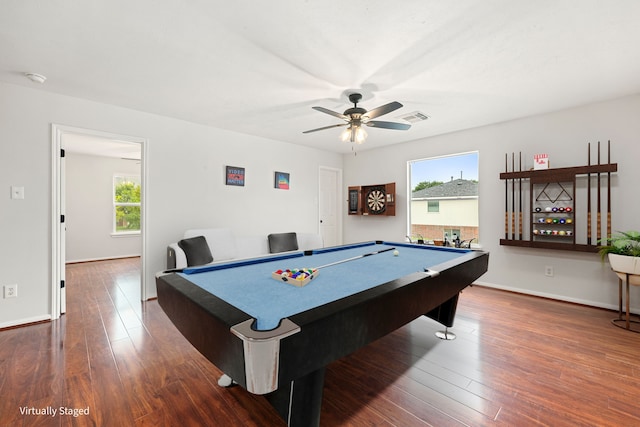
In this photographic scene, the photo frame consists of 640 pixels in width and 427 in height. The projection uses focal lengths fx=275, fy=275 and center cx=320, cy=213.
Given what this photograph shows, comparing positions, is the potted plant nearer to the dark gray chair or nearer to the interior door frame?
the dark gray chair

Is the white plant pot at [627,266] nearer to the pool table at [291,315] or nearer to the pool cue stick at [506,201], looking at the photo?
the pool cue stick at [506,201]

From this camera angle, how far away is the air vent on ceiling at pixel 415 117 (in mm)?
3592

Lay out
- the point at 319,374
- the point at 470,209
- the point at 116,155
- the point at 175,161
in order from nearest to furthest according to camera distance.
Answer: the point at 319,374 < the point at 175,161 < the point at 470,209 < the point at 116,155

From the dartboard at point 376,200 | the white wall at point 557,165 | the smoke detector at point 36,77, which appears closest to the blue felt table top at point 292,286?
the white wall at point 557,165

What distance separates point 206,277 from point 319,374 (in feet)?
2.99

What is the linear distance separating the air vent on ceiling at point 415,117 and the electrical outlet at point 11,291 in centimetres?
478

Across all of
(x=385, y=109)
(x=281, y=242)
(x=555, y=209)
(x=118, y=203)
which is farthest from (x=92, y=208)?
(x=555, y=209)

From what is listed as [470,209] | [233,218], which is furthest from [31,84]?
[470,209]

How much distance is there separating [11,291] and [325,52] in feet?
12.5

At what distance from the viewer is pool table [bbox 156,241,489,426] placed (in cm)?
92

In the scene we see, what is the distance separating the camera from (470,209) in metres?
4.42

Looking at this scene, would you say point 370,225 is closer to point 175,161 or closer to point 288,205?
point 288,205

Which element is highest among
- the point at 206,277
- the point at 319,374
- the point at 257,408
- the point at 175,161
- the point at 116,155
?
the point at 116,155

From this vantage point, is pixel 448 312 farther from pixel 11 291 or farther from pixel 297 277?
pixel 11 291
